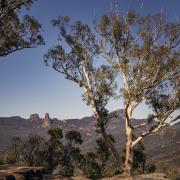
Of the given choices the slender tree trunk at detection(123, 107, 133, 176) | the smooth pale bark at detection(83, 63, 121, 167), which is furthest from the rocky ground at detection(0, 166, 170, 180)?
the smooth pale bark at detection(83, 63, 121, 167)

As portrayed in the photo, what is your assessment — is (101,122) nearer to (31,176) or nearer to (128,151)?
(128,151)

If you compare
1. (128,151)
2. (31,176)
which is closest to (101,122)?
(128,151)

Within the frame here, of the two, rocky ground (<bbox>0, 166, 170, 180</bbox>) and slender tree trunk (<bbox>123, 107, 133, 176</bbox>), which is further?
slender tree trunk (<bbox>123, 107, 133, 176</bbox>)

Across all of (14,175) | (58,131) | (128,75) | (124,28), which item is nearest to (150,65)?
(128,75)

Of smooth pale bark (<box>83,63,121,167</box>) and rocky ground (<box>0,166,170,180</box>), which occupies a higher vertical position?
smooth pale bark (<box>83,63,121,167</box>)

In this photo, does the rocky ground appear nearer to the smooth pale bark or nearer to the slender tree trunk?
the slender tree trunk

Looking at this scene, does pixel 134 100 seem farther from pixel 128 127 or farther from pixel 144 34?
pixel 144 34

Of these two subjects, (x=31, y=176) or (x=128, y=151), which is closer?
(x=31, y=176)

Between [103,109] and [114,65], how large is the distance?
483 cm

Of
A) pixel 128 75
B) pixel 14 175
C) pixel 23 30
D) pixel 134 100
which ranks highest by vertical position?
pixel 23 30

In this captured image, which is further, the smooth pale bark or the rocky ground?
the smooth pale bark

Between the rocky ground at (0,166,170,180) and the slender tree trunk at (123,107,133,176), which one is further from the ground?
the slender tree trunk at (123,107,133,176)

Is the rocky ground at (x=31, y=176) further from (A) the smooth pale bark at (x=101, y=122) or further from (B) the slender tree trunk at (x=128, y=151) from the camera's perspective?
(A) the smooth pale bark at (x=101, y=122)

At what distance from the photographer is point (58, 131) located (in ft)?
248
